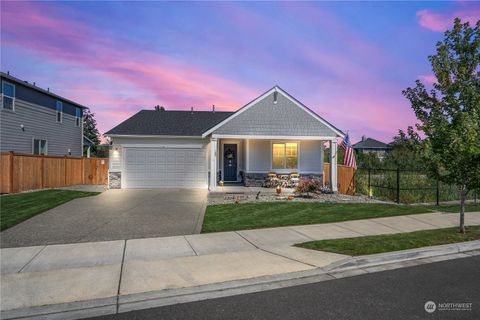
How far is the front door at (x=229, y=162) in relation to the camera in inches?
867

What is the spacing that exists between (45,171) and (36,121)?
658 centimetres

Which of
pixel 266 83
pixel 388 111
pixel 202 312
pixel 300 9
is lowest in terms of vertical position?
pixel 202 312

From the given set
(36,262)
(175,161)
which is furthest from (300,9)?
(36,262)

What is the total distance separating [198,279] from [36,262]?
3.48m

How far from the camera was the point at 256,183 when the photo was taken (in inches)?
792

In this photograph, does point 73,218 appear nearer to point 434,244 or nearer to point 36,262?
point 36,262

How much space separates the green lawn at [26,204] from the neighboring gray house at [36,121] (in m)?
7.62

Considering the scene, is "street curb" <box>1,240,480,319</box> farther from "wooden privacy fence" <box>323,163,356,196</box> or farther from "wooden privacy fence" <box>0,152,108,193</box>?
"wooden privacy fence" <box>0,152,108,193</box>

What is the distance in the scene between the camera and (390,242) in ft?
26.2

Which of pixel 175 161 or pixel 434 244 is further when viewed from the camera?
pixel 175 161

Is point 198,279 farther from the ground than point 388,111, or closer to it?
closer to it

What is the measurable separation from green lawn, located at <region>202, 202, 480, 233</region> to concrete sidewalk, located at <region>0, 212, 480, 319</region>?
3.68ft

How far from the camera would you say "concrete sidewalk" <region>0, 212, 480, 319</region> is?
193 inches

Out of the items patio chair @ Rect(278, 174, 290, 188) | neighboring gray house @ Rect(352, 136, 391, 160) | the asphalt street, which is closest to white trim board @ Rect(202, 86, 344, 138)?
patio chair @ Rect(278, 174, 290, 188)
